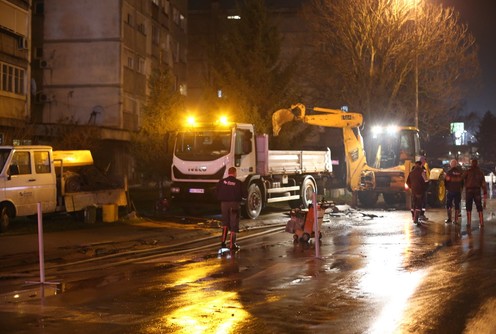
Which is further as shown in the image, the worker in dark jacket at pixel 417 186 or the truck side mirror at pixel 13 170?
the worker in dark jacket at pixel 417 186

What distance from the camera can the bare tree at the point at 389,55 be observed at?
3356 centimetres

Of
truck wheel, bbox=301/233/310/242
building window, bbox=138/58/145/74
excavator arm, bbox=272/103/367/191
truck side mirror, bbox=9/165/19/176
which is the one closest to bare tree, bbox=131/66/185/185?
excavator arm, bbox=272/103/367/191

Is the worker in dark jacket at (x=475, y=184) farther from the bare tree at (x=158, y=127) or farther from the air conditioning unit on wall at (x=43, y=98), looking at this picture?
the air conditioning unit on wall at (x=43, y=98)

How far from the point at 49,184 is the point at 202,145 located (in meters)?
5.51

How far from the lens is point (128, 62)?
43656 millimetres

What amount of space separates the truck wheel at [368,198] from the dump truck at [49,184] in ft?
36.8

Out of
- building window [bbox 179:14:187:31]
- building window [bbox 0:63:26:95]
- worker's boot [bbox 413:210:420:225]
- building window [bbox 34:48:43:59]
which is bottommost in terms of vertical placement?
worker's boot [bbox 413:210:420:225]

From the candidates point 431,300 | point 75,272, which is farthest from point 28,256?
point 431,300

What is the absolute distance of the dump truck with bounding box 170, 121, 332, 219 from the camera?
21530 millimetres

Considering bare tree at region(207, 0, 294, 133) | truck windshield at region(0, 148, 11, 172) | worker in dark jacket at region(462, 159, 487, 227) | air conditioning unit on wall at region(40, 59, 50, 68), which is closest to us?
truck windshield at region(0, 148, 11, 172)

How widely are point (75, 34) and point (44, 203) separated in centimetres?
2616

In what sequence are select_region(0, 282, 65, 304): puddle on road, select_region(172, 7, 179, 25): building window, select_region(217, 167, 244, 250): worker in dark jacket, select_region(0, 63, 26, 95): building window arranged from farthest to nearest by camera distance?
select_region(172, 7, 179, 25): building window
select_region(0, 63, 26, 95): building window
select_region(217, 167, 244, 250): worker in dark jacket
select_region(0, 282, 65, 304): puddle on road

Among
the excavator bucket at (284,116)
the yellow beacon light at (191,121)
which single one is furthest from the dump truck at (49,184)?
the excavator bucket at (284,116)

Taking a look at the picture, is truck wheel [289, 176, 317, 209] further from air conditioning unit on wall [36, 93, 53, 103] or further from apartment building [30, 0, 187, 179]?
air conditioning unit on wall [36, 93, 53, 103]
